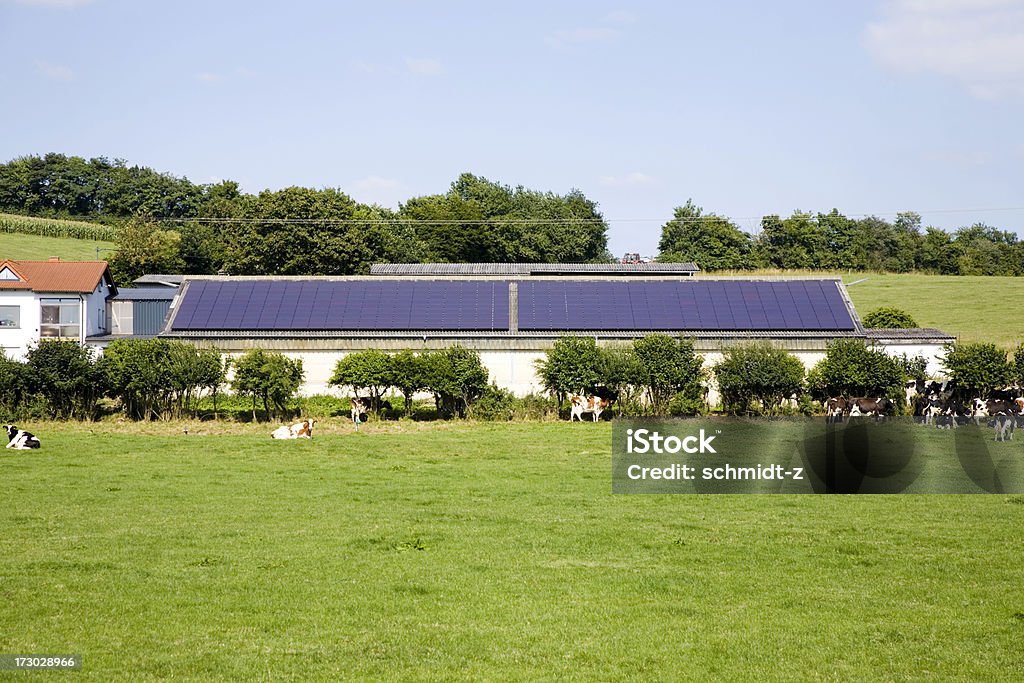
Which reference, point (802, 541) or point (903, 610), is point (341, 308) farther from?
point (903, 610)

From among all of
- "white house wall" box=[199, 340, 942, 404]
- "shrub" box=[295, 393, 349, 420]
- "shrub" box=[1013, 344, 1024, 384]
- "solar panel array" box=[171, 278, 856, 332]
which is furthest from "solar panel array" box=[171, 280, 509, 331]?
"shrub" box=[1013, 344, 1024, 384]

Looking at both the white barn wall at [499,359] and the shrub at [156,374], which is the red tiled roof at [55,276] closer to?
the white barn wall at [499,359]

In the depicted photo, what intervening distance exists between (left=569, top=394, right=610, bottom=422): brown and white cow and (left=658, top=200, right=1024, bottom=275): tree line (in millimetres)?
66206

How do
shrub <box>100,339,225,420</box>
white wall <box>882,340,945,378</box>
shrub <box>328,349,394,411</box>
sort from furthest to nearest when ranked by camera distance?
white wall <box>882,340,945,378</box>
shrub <box>328,349,394,411</box>
shrub <box>100,339,225,420</box>

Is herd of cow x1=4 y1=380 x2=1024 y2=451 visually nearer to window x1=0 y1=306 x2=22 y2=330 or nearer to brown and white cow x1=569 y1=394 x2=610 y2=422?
brown and white cow x1=569 y1=394 x2=610 y2=422

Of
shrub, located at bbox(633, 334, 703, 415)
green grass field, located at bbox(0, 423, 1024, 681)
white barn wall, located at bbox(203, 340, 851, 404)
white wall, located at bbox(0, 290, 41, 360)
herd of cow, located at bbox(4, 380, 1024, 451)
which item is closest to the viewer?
green grass field, located at bbox(0, 423, 1024, 681)

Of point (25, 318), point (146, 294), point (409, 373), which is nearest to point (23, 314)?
point (25, 318)

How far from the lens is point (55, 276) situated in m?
44.5

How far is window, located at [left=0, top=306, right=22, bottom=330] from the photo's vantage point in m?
42.2

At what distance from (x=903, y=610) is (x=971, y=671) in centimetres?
185

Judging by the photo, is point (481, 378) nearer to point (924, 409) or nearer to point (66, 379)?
point (66, 379)

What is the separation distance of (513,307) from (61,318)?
19.8 metres

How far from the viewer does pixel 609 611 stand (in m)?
11.5

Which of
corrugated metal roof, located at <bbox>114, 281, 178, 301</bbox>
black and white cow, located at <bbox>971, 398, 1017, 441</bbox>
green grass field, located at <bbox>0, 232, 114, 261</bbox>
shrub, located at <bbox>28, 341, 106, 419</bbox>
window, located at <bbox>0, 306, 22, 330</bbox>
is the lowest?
black and white cow, located at <bbox>971, 398, 1017, 441</bbox>
